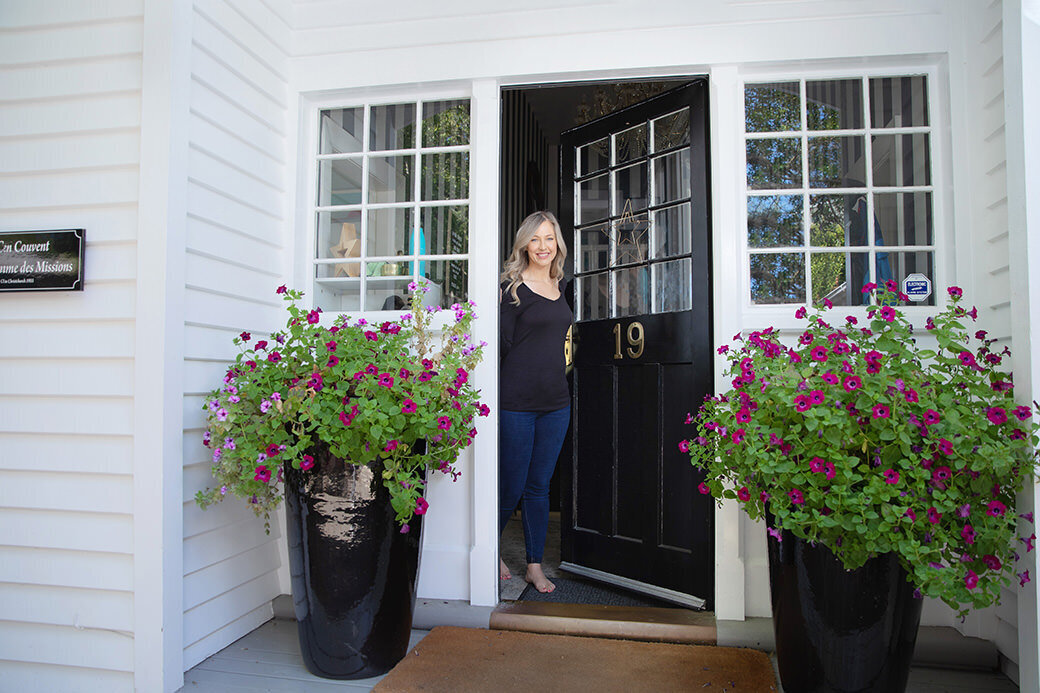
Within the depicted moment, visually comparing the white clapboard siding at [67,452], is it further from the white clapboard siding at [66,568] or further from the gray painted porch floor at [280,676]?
the gray painted porch floor at [280,676]

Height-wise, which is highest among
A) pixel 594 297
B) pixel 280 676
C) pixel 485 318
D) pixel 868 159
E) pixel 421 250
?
pixel 868 159

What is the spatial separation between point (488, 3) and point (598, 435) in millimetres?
1906

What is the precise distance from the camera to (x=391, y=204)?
2.77 m

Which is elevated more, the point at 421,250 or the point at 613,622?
the point at 421,250

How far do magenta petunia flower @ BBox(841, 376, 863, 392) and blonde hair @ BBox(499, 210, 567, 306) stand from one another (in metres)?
1.40

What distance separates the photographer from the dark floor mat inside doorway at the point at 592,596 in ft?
8.81

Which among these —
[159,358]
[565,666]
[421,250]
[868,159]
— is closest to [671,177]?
[868,159]

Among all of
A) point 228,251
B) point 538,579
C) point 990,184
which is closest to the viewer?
point 990,184

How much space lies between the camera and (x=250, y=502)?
6.99 feet

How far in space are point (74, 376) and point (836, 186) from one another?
2.75 meters

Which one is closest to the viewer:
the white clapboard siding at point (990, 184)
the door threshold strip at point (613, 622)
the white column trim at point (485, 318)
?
the white clapboard siding at point (990, 184)

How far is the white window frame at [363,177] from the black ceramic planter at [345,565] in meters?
0.85

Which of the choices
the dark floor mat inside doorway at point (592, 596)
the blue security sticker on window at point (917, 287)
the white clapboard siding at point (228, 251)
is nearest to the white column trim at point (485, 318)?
the dark floor mat inside doorway at point (592, 596)

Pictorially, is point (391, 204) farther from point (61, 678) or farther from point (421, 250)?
point (61, 678)
